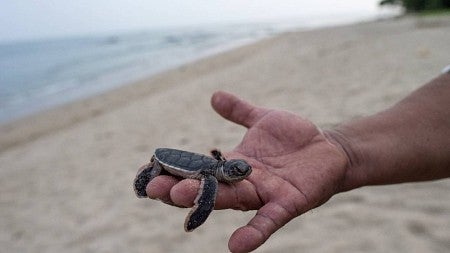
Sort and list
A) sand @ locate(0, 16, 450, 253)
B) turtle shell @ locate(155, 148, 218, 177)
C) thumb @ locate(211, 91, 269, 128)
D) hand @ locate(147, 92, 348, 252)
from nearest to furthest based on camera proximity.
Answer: hand @ locate(147, 92, 348, 252) < turtle shell @ locate(155, 148, 218, 177) < thumb @ locate(211, 91, 269, 128) < sand @ locate(0, 16, 450, 253)

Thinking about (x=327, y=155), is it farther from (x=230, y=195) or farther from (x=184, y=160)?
(x=184, y=160)

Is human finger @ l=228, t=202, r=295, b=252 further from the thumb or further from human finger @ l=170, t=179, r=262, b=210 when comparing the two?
the thumb

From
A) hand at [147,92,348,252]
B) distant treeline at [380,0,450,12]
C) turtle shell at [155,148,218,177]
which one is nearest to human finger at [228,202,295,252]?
hand at [147,92,348,252]

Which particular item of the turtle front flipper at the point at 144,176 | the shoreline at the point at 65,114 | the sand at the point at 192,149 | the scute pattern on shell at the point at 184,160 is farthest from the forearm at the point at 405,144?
the shoreline at the point at 65,114

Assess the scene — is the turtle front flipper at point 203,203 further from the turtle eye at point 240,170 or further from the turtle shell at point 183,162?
the turtle shell at point 183,162

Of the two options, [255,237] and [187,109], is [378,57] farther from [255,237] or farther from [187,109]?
[255,237]

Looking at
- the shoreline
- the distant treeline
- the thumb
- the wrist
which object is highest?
the thumb
